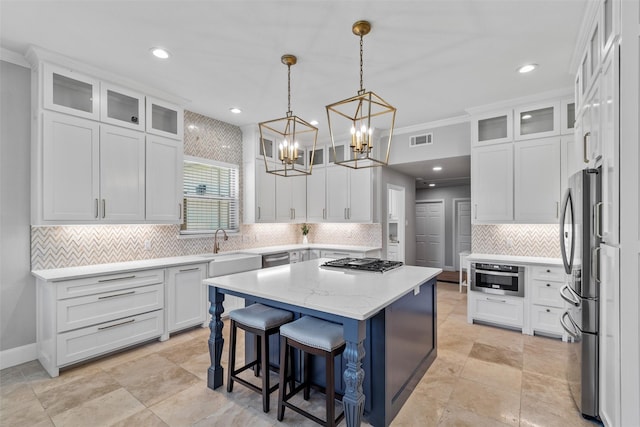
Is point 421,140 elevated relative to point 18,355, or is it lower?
elevated

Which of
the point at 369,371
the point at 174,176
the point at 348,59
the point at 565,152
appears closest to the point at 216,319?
the point at 369,371

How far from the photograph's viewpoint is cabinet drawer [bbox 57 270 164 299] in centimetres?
283

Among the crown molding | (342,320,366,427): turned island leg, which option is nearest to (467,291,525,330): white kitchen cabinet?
(342,320,366,427): turned island leg

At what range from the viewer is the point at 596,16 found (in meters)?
2.17

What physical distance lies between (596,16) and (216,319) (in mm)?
3572

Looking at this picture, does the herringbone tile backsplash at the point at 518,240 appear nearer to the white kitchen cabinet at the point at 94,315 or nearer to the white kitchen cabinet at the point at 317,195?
the white kitchen cabinet at the point at 317,195

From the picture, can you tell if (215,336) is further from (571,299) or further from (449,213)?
(449,213)

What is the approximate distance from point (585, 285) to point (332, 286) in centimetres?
171

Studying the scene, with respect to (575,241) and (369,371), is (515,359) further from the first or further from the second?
(369,371)

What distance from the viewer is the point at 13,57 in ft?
9.51

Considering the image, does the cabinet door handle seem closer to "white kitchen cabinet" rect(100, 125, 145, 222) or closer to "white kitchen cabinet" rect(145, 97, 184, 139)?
"white kitchen cabinet" rect(145, 97, 184, 139)

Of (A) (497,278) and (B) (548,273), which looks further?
(A) (497,278)

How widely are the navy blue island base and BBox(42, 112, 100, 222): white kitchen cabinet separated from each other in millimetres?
1748

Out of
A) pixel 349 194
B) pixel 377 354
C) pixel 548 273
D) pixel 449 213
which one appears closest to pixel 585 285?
pixel 377 354
